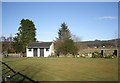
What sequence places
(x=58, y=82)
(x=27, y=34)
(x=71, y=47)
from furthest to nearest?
(x=27, y=34), (x=71, y=47), (x=58, y=82)

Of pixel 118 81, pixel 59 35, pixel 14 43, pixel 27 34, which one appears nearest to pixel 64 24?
pixel 59 35

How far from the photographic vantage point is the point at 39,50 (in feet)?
201

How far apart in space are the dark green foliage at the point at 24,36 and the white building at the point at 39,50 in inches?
186

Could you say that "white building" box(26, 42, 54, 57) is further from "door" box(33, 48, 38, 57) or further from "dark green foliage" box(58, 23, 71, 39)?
"dark green foliage" box(58, 23, 71, 39)

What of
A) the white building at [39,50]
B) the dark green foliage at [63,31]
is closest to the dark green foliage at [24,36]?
the white building at [39,50]

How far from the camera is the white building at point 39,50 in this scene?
60.2 meters

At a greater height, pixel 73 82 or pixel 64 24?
pixel 64 24

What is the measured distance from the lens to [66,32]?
286 feet

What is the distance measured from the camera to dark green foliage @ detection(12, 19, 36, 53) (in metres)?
66.6

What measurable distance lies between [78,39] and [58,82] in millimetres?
75646

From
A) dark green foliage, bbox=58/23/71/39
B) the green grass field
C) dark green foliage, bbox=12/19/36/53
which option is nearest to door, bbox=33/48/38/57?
dark green foliage, bbox=12/19/36/53

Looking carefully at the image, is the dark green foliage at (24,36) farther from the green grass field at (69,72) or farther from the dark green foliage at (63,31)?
the green grass field at (69,72)

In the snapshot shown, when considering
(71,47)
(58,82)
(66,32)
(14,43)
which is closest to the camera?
(58,82)

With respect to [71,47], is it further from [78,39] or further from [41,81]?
[41,81]
